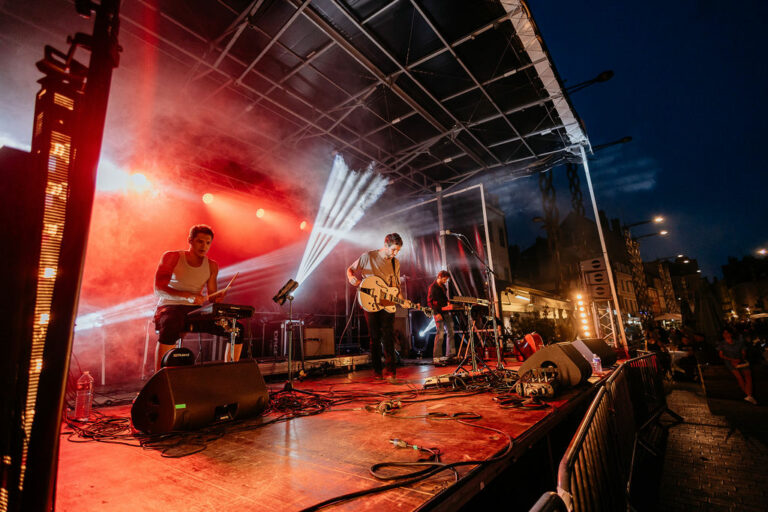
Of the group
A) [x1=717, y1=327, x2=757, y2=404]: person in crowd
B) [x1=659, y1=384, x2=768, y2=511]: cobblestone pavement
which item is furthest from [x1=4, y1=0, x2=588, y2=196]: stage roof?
[x1=659, y1=384, x2=768, y2=511]: cobblestone pavement

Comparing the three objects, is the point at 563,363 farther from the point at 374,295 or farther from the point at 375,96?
the point at 375,96

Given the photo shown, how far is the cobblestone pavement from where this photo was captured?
3250 millimetres

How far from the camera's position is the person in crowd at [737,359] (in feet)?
22.2

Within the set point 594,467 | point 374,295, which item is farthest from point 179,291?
point 594,467

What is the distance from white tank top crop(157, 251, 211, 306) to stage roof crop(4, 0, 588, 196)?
179 inches

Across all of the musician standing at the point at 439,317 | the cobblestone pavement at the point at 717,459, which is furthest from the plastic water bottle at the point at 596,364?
the musician standing at the point at 439,317

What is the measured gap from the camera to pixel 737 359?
707 cm

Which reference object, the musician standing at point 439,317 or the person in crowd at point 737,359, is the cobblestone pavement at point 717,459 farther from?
the musician standing at point 439,317

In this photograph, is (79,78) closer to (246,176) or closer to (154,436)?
(154,436)

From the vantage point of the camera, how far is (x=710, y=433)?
5168 millimetres

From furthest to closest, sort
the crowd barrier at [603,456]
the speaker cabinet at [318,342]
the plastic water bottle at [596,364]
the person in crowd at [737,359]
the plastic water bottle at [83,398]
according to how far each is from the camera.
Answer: the speaker cabinet at [318,342], the person in crowd at [737,359], the plastic water bottle at [596,364], the plastic water bottle at [83,398], the crowd barrier at [603,456]

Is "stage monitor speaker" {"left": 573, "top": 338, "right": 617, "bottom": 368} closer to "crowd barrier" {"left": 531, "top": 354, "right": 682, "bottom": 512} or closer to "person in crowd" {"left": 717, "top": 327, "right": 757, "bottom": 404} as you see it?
"crowd barrier" {"left": 531, "top": 354, "right": 682, "bottom": 512}

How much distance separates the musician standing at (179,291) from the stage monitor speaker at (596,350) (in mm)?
4881

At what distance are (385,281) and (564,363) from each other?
8.29ft
